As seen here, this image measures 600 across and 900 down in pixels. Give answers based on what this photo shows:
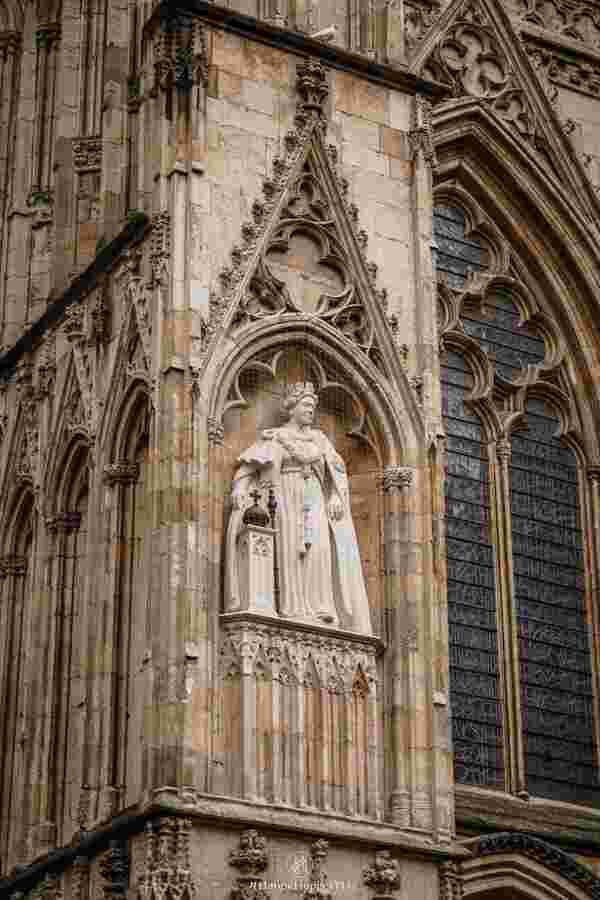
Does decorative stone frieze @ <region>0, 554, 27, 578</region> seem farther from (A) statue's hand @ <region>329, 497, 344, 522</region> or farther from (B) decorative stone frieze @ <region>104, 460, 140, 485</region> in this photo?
(A) statue's hand @ <region>329, 497, 344, 522</region>

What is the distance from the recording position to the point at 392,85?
70.6 feet

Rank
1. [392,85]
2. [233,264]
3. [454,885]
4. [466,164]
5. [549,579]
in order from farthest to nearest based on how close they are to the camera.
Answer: [466,164], [549,579], [392,85], [233,264], [454,885]

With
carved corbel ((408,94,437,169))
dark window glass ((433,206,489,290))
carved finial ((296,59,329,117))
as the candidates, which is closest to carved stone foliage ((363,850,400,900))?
carved corbel ((408,94,437,169))

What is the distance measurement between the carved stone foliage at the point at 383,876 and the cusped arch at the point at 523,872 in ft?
7.66

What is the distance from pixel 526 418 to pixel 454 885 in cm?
702

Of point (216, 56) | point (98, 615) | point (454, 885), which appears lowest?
point (454, 885)

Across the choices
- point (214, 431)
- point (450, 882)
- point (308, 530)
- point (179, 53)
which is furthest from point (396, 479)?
point (179, 53)

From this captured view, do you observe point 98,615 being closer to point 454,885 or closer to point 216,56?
point 454,885

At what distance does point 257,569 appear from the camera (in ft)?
60.7

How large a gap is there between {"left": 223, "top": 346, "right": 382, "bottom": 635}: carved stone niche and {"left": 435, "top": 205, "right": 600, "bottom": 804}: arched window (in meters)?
2.81

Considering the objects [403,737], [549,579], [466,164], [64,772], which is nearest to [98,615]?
[64,772]

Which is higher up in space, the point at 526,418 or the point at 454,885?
the point at 526,418

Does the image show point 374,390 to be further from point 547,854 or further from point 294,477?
point 547,854

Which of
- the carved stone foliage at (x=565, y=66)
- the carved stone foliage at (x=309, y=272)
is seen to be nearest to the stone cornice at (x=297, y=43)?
the carved stone foliage at (x=309, y=272)
